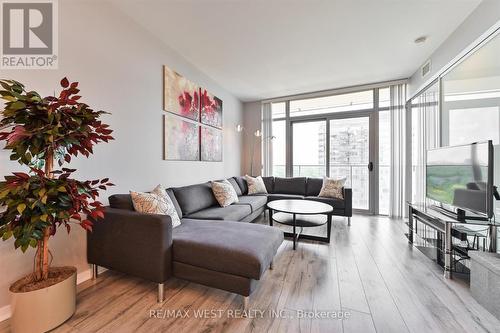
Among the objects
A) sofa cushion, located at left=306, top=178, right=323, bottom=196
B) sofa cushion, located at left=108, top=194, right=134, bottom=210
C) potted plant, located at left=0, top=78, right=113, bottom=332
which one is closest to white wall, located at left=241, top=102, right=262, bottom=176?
Answer: sofa cushion, located at left=306, top=178, right=323, bottom=196

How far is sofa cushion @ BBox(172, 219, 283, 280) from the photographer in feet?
4.73

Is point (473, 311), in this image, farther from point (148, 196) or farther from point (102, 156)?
point (102, 156)

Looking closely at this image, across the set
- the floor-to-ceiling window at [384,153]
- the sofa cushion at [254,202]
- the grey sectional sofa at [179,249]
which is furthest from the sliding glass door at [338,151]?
the grey sectional sofa at [179,249]

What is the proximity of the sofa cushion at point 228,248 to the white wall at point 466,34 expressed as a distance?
9.35 feet

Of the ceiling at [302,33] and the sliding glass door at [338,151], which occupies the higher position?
the ceiling at [302,33]

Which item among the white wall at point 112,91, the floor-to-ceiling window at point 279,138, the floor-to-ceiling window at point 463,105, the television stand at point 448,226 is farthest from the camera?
the floor-to-ceiling window at point 279,138

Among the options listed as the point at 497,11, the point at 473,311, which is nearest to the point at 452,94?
the point at 497,11

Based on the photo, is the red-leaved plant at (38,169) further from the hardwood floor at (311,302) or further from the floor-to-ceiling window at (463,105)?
the floor-to-ceiling window at (463,105)

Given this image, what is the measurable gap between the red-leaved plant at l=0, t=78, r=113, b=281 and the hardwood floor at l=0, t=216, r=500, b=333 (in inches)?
21.0

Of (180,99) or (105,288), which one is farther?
(180,99)

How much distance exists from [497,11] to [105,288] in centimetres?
425

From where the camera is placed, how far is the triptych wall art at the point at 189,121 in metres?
2.78

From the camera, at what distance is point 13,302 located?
3.92 feet

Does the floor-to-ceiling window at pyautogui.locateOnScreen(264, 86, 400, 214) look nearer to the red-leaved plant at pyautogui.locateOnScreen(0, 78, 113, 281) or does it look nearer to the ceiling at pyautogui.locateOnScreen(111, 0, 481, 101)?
the ceiling at pyautogui.locateOnScreen(111, 0, 481, 101)
